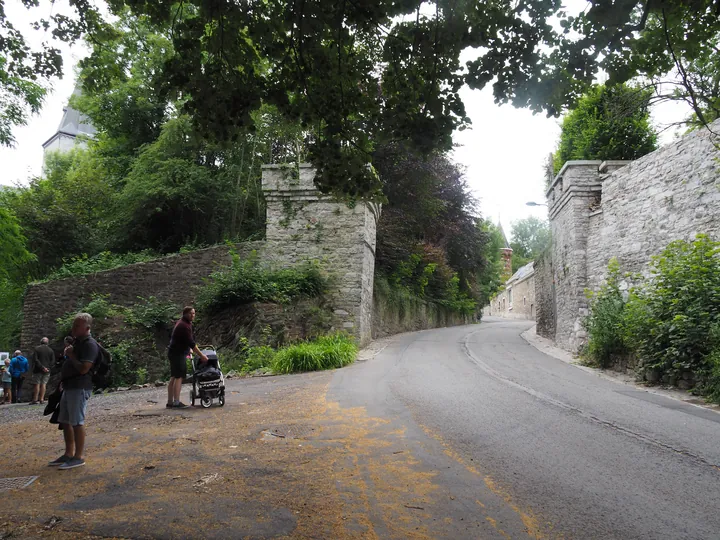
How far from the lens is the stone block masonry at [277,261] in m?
15.5

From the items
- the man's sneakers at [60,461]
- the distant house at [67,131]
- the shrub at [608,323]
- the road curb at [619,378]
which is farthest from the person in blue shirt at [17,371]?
the distant house at [67,131]

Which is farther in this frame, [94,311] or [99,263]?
[99,263]

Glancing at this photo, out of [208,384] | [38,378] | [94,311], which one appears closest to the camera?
[208,384]

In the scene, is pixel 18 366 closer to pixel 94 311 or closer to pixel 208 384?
pixel 94 311

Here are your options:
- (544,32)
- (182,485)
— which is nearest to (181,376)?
(182,485)

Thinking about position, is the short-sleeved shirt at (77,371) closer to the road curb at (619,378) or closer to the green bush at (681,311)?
the road curb at (619,378)

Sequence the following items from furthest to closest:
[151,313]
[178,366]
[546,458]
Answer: [151,313], [178,366], [546,458]

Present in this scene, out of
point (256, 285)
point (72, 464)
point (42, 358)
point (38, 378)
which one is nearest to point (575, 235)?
point (256, 285)

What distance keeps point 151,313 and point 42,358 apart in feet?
9.89

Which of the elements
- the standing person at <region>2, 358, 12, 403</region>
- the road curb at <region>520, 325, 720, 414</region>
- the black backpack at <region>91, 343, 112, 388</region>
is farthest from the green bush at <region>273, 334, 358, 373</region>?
the standing person at <region>2, 358, 12, 403</region>

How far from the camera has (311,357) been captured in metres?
12.2

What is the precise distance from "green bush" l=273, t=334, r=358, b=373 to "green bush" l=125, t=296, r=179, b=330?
14.9 ft

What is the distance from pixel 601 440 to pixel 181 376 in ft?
19.9

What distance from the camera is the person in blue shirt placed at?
14211 millimetres
